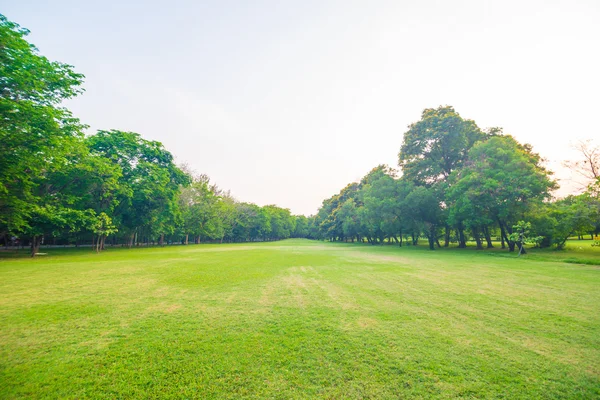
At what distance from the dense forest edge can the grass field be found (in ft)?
45.1

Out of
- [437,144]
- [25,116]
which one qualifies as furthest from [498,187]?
[25,116]

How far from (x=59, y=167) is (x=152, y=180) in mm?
13460

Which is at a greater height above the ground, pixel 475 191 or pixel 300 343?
pixel 475 191

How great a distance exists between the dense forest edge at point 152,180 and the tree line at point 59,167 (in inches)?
2.9

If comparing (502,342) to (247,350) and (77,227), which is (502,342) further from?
(77,227)

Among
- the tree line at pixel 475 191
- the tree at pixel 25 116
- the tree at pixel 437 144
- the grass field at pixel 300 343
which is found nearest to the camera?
the grass field at pixel 300 343

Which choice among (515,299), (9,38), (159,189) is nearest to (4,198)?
(9,38)

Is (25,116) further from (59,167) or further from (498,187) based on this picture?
(498,187)

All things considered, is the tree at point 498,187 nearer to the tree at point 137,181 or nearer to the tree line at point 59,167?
the tree line at point 59,167

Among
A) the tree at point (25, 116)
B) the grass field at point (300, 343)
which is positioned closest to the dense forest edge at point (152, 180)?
the tree at point (25, 116)

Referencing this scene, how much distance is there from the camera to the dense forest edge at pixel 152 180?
15312mm

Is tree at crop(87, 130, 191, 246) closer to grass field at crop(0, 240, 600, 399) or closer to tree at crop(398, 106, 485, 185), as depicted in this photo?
grass field at crop(0, 240, 600, 399)

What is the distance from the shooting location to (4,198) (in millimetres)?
16156

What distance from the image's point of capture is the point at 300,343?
162 inches
